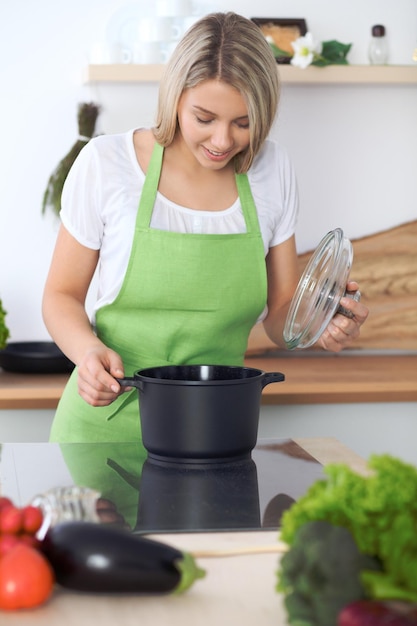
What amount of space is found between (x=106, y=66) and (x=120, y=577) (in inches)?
80.6

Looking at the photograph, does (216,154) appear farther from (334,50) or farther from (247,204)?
(334,50)

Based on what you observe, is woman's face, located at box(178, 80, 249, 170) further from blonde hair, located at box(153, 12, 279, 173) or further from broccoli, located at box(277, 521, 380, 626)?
broccoli, located at box(277, 521, 380, 626)

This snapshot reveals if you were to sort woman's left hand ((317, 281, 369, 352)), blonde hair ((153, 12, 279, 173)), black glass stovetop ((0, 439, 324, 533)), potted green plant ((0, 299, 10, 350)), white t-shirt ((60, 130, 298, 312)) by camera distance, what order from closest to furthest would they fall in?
black glass stovetop ((0, 439, 324, 533)) < woman's left hand ((317, 281, 369, 352)) < blonde hair ((153, 12, 279, 173)) < white t-shirt ((60, 130, 298, 312)) < potted green plant ((0, 299, 10, 350))

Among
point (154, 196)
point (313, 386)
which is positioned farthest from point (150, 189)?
point (313, 386)

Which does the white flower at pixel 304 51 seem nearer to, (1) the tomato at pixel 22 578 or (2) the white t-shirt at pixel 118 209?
(2) the white t-shirt at pixel 118 209

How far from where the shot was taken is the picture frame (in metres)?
2.82

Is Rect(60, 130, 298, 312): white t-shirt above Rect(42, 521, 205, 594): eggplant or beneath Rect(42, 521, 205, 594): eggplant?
above

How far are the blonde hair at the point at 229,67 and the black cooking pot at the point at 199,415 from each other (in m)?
0.52

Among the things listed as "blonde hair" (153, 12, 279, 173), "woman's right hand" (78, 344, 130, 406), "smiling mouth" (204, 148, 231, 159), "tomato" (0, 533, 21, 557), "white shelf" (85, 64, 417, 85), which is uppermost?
"white shelf" (85, 64, 417, 85)

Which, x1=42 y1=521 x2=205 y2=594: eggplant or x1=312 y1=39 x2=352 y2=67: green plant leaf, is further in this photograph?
x1=312 y1=39 x2=352 y2=67: green plant leaf

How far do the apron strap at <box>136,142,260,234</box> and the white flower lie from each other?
995mm

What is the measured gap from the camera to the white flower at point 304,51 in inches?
107

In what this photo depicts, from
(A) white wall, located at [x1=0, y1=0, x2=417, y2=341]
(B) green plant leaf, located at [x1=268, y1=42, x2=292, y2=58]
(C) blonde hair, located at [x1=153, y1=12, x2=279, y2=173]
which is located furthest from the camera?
(A) white wall, located at [x1=0, y1=0, x2=417, y2=341]

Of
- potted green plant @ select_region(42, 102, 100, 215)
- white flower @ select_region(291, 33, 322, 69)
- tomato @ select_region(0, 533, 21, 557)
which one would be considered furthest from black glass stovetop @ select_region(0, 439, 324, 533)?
white flower @ select_region(291, 33, 322, 69)
